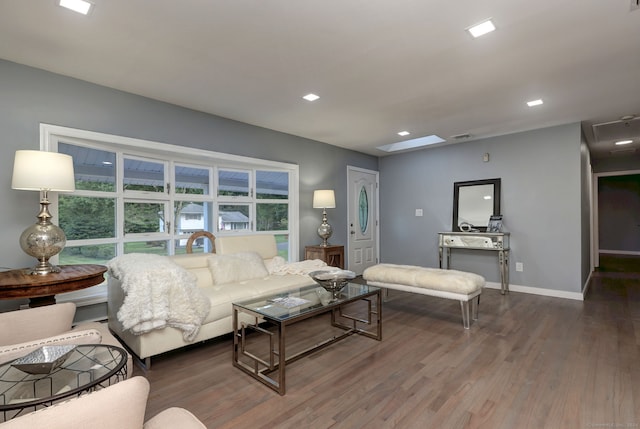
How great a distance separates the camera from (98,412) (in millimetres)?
711

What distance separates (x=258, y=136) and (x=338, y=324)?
2678 millimetres

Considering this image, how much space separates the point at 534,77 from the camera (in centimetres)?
280

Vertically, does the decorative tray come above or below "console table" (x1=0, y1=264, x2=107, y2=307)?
below

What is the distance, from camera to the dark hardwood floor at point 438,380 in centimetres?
174

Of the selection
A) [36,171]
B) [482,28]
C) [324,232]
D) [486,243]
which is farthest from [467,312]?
[36,171]

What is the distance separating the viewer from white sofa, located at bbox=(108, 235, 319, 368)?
235 cm

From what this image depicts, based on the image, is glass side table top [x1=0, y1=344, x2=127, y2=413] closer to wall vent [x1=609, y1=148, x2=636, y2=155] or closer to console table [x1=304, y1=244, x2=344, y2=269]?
console table [x1=304, y1=244, x2=344, y2=269]

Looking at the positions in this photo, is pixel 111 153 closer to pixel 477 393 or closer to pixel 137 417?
pixel 137 417

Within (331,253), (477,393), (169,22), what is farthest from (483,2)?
(331,253)

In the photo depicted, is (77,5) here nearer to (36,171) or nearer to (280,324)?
(36,171)

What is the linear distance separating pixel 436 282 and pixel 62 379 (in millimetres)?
2997

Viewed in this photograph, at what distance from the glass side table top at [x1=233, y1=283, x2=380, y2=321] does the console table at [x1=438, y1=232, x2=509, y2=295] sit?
256cm

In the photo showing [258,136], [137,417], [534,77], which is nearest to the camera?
[137,417]

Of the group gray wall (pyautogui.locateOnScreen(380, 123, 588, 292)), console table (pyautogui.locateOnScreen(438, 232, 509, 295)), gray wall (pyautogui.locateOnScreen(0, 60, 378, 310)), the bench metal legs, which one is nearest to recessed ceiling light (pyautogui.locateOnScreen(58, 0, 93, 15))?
gray wall (pyautogui.locateOnScreen(0, 60, 378, 310))
